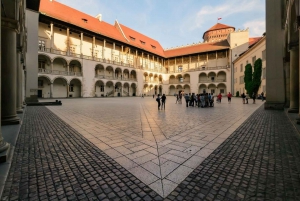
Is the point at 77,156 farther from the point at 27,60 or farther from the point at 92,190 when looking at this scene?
the point at 27,60

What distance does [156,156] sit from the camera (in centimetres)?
342

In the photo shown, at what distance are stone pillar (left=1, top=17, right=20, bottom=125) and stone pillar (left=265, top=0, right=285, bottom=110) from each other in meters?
16.1

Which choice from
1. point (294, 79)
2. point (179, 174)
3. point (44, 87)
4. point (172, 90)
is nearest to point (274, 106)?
point (294, 79)

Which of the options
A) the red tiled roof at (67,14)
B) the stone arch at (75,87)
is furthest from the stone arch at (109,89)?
the red tiled roof at (67,14)

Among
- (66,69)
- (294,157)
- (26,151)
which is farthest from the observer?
(66,69)

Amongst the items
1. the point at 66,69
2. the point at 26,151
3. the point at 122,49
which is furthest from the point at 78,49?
the point at 26,151

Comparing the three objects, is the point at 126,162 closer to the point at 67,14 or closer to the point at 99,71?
the point at 99,71

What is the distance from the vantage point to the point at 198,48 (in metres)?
53.9

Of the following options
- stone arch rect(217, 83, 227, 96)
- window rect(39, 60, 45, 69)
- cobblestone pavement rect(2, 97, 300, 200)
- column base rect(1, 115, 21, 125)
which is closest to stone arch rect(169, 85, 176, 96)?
stone arch rect(217, 83, 227, 96)

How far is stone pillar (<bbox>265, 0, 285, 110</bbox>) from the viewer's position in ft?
37.9

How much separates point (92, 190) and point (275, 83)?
48.3 ft

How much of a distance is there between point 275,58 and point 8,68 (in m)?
16.7

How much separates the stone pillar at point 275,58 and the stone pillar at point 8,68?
16129 millimetres

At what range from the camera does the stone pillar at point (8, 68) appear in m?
5.57
